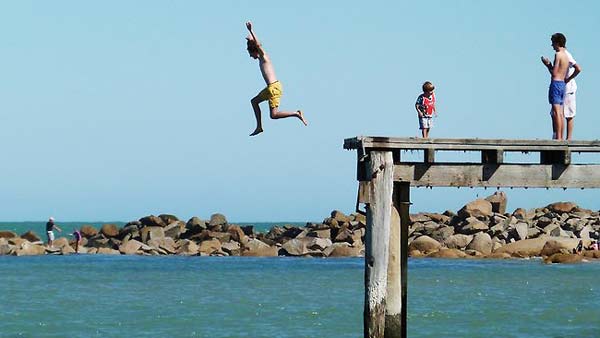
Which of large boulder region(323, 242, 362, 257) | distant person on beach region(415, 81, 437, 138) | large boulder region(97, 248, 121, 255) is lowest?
large boulder region(97, 248, 121, 255)

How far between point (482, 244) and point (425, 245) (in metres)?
2.45

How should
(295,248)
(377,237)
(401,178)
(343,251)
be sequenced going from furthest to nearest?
(295,248)
(343,251)
(401,178)
(377,237)

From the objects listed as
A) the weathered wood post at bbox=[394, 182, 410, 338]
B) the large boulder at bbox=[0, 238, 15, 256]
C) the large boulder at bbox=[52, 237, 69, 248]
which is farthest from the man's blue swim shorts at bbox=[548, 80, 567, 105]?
the large boulder at bbox=[0, 238, 15, 256]

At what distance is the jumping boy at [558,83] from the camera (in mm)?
15820

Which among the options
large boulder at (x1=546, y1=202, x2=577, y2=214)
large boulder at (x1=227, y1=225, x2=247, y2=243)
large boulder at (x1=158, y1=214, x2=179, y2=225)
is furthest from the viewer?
large boulder at (x1=158, y1=214, x2=179, y2=225)

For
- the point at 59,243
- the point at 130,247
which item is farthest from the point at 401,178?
the point at 59,243

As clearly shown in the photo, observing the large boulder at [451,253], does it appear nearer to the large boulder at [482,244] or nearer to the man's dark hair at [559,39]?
the large boulder at [482,244]

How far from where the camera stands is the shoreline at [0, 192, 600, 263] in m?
50.0

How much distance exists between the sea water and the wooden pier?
29.1 feet

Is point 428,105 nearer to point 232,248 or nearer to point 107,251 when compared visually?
point 232,248

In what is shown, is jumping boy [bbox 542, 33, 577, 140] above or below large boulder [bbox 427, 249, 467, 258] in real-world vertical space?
above

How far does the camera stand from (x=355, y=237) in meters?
55.2

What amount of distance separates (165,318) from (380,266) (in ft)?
45.3

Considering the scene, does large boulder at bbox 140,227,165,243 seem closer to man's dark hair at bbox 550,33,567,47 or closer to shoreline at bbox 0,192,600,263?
shoreline at bbox 0,192,600,263
